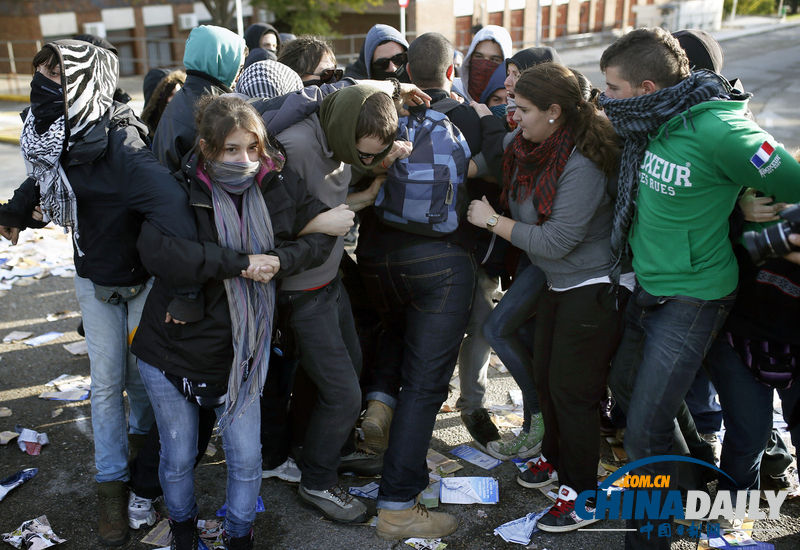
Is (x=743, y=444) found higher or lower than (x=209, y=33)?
lower

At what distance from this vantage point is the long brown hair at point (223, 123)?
8.50ft

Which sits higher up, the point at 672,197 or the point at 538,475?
the point at 672,197

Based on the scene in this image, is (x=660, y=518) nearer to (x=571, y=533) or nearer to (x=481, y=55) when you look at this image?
(x=571, y=533)

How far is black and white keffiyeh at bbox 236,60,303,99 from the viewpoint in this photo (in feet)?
11.7

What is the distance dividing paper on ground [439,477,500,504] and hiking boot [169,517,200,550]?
3.82 feet

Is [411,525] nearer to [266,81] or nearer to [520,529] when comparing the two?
[520,529]

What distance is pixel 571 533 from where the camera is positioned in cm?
321

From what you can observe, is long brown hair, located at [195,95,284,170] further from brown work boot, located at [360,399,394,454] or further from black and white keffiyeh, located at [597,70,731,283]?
brown work boot, located at [360,399,394,454]

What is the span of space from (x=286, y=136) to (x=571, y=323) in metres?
1.46

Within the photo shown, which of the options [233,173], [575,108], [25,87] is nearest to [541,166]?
[575,108]

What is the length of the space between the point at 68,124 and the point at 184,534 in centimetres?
171

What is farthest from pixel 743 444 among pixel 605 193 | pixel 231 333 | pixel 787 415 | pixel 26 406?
pixel 26 406

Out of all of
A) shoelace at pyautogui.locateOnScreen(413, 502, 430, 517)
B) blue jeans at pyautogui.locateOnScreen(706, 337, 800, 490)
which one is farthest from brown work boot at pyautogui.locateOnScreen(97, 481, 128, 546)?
blue jeans at pyautogui.locateOnScreen(706, 337, 800, 490)

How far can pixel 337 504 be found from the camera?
10.8 ft
